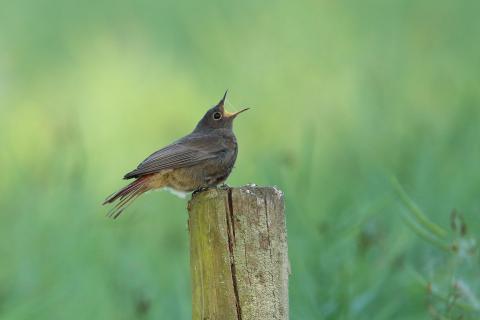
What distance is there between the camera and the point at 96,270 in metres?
11.0

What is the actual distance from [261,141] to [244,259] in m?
9.16

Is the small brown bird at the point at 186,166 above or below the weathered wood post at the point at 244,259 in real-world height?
above

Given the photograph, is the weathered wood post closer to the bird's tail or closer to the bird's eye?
the bird's tail

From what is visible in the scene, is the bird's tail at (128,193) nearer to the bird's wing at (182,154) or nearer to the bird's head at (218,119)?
the bird's wing at (182,154)

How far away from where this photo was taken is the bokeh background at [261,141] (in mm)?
9023

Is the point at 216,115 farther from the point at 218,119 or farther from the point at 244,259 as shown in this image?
the point at 244,259

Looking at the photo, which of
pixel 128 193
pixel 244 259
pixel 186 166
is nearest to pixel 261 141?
pixel 186 166

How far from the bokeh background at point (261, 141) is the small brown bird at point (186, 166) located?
1.82 ft

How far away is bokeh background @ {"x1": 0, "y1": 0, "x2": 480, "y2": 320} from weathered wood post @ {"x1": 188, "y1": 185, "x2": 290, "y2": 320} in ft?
5.38

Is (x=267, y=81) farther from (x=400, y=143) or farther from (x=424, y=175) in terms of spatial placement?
(x=424, y=175)

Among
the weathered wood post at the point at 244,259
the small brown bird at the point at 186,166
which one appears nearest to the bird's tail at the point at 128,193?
the small brown bird at the point at 186,166

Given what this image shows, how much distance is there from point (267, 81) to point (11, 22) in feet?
15.7

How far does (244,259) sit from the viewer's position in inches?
227

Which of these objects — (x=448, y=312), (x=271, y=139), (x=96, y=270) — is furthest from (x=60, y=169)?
(x=448, y=312)
